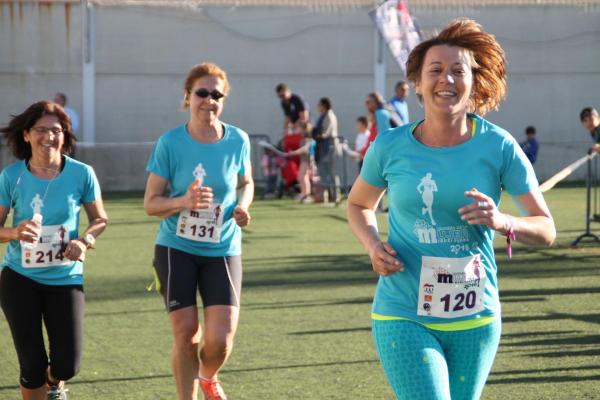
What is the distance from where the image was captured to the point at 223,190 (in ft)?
22.0

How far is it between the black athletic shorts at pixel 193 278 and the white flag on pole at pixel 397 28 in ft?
20.7

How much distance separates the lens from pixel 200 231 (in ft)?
21.4

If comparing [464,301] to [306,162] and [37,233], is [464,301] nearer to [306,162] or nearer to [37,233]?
[37,233]

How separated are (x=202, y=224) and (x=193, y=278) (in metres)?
0.29

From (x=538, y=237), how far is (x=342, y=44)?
956 inches

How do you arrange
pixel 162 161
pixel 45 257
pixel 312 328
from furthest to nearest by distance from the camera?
pixel 312 328
pixel 162 161
pixel 45 257

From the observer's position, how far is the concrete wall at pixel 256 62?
2728 centimetres

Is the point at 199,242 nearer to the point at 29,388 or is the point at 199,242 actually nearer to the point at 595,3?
the point at 29,388

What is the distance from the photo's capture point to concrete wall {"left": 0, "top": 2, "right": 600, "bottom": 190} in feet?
89.5

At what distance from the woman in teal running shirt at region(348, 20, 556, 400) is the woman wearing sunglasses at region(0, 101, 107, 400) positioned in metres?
2.35

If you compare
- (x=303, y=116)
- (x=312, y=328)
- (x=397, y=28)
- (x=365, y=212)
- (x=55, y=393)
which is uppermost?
(x=397, y=28)

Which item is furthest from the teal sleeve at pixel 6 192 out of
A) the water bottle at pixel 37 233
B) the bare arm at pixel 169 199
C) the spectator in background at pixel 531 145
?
the spectator in background at pixel 531 145

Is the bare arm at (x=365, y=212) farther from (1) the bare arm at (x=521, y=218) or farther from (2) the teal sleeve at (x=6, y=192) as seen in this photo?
(2) the teal sleeve at (x=6, y=192)

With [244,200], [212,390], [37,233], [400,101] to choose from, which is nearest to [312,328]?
[244,200]
